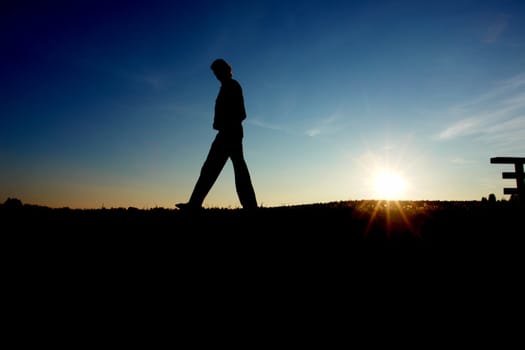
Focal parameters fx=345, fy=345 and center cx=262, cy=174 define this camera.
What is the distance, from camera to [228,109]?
808 cm

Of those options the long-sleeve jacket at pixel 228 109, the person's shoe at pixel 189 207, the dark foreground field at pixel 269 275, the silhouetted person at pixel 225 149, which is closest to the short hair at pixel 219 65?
the silhouetted person at pixel 225 149

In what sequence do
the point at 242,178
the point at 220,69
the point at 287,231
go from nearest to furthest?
the point at 287,231 → the point at 242,178 → the point at 220,69

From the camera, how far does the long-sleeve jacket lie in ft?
26.5

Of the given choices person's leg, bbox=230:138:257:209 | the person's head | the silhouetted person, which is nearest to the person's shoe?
the silhouetted person

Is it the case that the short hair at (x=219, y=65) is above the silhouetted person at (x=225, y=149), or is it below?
above

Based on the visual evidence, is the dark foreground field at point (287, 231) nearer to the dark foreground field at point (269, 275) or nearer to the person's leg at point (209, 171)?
the dark foreground field at point (269, 275)

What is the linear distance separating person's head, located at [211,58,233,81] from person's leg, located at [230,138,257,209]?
157cm

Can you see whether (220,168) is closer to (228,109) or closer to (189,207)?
(189,207)

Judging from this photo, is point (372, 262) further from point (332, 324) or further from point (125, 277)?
point (125, 277)

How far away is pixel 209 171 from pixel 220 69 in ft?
7.96

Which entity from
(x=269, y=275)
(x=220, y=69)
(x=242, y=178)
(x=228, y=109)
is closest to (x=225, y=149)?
(x=242, y=178)

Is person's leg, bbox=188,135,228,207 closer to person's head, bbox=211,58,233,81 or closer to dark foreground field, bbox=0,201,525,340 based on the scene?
person's head, bbox=211,58,233,81

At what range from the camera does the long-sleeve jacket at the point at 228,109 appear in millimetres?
8070

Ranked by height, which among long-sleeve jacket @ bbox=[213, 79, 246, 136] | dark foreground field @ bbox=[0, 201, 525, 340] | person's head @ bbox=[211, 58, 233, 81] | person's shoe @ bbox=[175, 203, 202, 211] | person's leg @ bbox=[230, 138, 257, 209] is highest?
person's head @ bbox=[211, 58, 233, 81]
